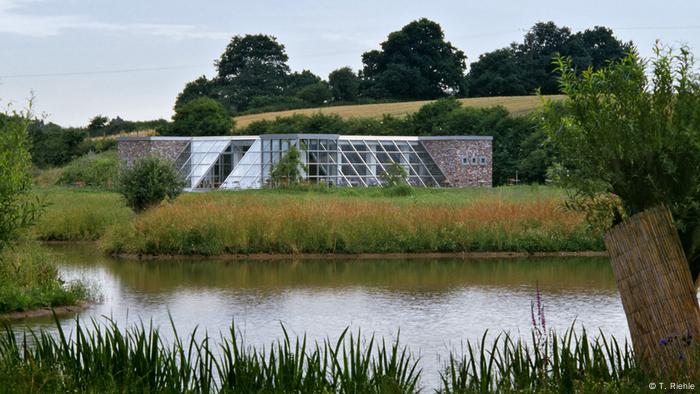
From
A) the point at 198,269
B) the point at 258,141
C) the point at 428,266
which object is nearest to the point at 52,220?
the point at 198,269

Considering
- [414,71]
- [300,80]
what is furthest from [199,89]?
[414,71]

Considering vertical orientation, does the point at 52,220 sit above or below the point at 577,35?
below

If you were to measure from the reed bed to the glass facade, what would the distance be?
18.6 meters

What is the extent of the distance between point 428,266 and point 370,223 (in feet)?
9.41

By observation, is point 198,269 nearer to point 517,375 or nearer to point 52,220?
point 52,220

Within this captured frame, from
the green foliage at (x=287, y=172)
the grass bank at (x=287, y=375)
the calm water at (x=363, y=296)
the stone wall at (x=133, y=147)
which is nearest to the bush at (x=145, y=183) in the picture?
the calm water at (x=363, y=296)

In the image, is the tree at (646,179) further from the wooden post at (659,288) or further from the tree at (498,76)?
the tree at (498,76)

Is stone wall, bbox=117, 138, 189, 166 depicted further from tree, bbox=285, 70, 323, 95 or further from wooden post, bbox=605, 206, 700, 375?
wooden post, bbox=605, 206, 700, 375

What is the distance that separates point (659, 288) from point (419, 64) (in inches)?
2671

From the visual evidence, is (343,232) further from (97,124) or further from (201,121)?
(97,124)

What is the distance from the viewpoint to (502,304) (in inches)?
653

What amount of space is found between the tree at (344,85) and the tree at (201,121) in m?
17.5

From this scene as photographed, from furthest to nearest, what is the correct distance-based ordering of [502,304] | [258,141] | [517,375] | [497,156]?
[497,156] → [258,141] → [502,304] → [517,375]

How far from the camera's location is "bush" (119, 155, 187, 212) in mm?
28641
